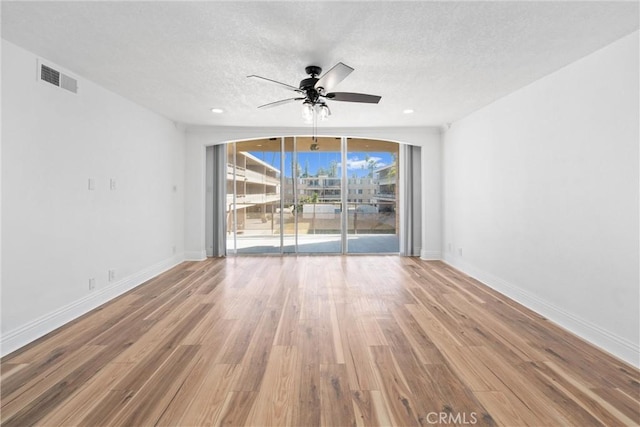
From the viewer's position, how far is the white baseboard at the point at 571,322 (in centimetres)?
222

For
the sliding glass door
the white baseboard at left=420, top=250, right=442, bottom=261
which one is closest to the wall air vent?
the sliding glass door

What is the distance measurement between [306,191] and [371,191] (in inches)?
53.4

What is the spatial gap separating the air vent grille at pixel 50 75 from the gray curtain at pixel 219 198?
9.81 feet

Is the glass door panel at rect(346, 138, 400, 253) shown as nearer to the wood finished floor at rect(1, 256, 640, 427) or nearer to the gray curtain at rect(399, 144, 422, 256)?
the gray curtain at rect(399, 144, 422, 256)

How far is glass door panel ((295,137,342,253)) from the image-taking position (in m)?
6.14

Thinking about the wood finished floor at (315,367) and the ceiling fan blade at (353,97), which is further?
the ceiling fan blade at (353,97)

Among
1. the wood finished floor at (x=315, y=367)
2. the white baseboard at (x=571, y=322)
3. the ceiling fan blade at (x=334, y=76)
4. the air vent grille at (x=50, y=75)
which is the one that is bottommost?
the wood finished floor at (x=315, y=367)

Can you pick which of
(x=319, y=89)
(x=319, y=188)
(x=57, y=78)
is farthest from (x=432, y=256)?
(x=57, y=78)

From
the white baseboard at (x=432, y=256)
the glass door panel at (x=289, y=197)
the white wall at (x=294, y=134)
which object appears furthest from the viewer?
the glass door panel at (x=289, y=197)

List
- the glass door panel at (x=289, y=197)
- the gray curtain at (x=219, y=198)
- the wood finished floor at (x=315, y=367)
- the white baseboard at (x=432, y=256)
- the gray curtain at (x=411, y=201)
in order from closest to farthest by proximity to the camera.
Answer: the wood finished floor at (x=315, y=367)
the white baseboard at (x=432, y=256)
the gray curtain at (x=219, y=198)
the gray curtain at (x=411, y=201)
the glass door panel at (x=289, y=197)

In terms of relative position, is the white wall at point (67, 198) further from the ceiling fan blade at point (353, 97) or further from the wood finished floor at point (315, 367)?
the ceiling fan blade at point (353, 97)

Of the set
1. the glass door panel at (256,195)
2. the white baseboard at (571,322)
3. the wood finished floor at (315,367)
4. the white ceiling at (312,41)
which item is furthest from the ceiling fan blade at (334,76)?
the glass door panel at (256,195)

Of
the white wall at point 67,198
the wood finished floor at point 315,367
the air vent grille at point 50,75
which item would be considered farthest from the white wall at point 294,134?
the air vent grille at point 50,75

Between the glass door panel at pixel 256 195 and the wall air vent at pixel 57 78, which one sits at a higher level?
the wall air vent at pixel 57 78
